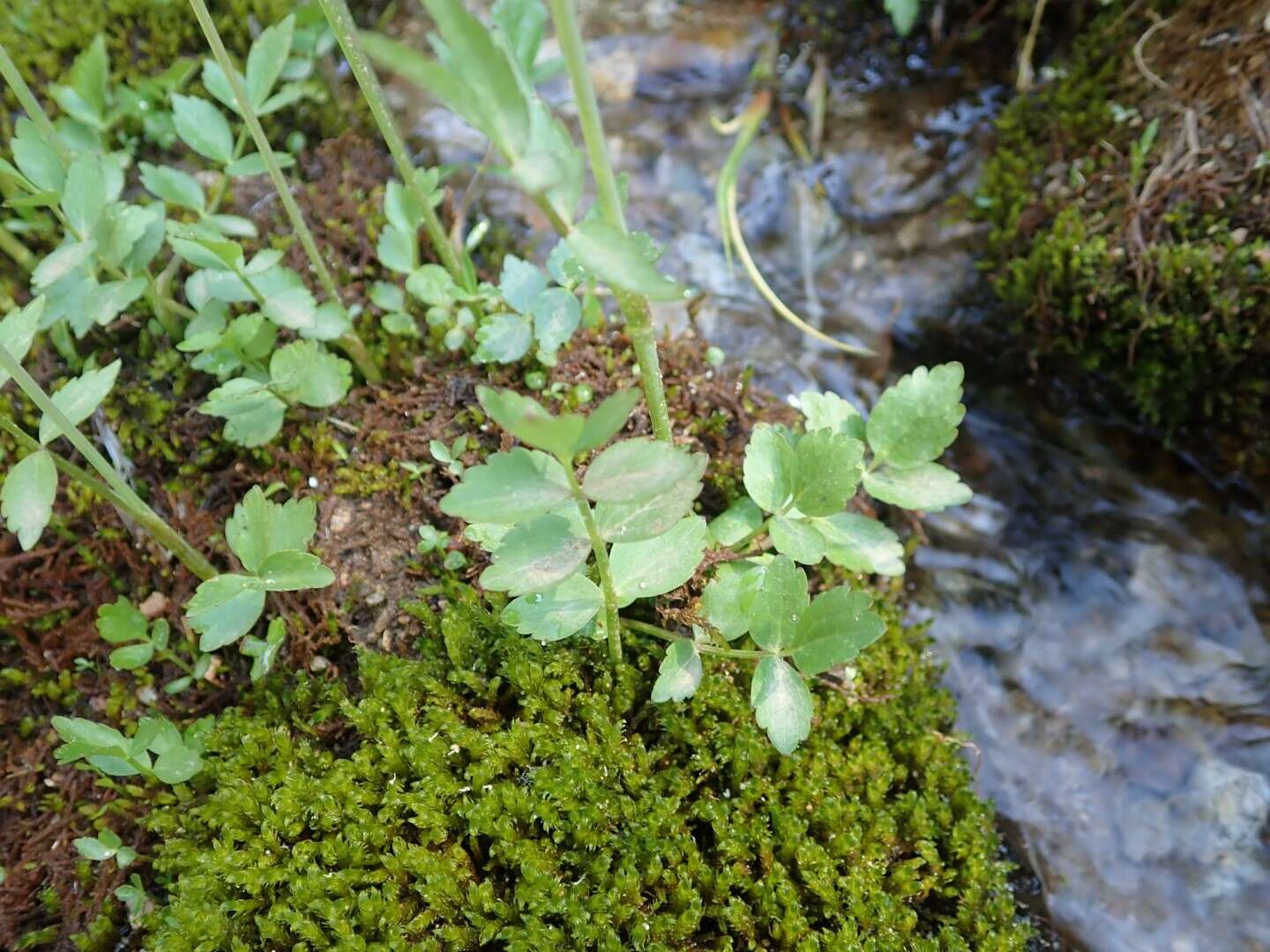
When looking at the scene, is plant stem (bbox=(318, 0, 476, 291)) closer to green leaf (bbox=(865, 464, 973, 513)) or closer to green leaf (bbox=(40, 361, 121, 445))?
green leaf (bbox=(40, 361, 121, 445))

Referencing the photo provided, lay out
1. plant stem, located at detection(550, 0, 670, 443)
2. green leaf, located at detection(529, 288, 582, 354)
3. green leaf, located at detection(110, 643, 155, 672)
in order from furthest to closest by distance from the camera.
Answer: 1. green leaf, located at detection(110, 643, 155, 672)
2. green leaf, located at detection(529, 288, 582, 354)
3. plant stem, located at detection(550, 0, 670, 443)

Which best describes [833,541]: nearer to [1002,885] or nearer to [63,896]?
[1002,885]

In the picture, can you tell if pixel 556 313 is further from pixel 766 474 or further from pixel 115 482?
pixel 115 482

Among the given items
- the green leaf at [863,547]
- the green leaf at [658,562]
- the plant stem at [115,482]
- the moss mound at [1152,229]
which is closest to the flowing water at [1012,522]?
the moss mound at [1152,229]

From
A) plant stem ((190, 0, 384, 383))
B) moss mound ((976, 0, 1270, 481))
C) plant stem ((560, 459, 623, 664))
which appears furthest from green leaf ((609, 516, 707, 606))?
moss mound ((976, 0, 1270, 481))

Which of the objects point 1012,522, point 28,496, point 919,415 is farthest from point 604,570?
point 1012,522

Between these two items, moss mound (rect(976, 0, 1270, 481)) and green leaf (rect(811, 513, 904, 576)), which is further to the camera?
moss mound (rect(976, 0, 1270, 481))

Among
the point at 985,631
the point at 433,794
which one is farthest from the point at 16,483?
the point at 985,631
